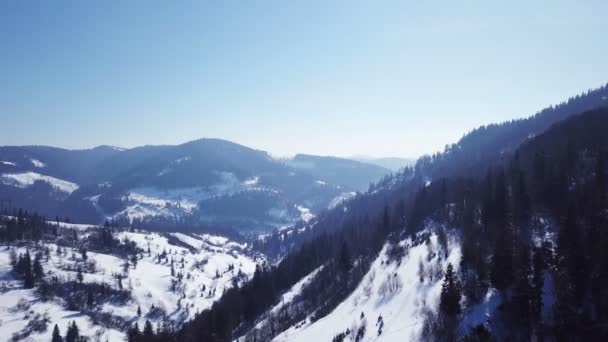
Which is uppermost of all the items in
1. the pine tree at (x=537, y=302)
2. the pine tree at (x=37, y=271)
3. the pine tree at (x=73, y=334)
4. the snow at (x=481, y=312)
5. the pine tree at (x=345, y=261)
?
the pine tree at (x=537, y=302)

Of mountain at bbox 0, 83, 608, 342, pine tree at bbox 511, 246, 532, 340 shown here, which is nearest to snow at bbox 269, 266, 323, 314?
mountain at bbox 0, 83, 608, 342

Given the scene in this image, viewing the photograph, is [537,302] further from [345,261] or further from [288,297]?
[288,297]

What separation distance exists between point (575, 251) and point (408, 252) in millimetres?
56481

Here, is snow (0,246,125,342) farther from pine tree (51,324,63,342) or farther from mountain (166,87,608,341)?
mountain (166,87,608,341)

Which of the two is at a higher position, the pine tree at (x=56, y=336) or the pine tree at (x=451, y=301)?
the pine tree at (x=451, y=301)

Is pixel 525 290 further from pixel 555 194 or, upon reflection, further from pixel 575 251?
pixel 555 194

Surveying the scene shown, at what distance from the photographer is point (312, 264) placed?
174 metres

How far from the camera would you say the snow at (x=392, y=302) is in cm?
8175

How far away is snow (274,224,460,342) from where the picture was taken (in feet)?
268

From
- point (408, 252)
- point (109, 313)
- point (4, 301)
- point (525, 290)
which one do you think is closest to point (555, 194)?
point (408, 252)

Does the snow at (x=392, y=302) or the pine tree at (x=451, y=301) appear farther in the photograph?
the snow at (x=392, y=302)

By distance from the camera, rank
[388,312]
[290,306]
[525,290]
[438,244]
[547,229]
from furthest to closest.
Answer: [290,306]
[438,244]
[547,229]
[388,312]
[525,290]

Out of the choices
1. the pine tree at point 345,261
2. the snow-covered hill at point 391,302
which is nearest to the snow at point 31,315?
the snow-covered hill at point 391,302

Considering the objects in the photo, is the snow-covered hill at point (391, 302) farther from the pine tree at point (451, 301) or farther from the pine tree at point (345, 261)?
the pine tree at point (345, 261)
